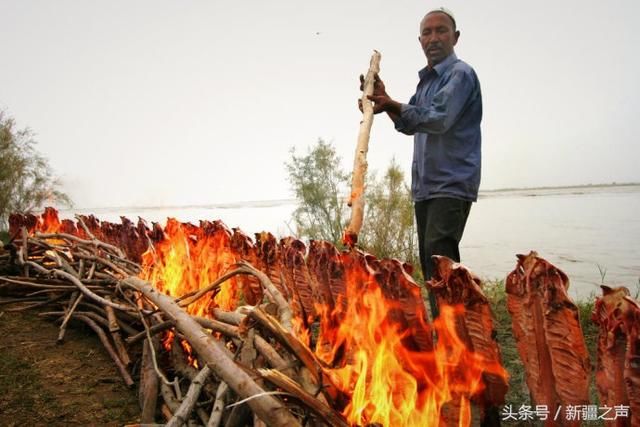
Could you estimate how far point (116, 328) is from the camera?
2883mm

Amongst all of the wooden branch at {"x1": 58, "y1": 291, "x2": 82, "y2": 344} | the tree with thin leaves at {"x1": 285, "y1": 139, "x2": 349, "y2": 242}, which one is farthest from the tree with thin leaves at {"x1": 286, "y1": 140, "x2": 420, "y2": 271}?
the wooden branch at {"x1": 58, "y1": 291, "x2": 82, "y2": 344}

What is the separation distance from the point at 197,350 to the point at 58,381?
149 cm

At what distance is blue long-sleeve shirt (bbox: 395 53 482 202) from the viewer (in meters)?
3.02

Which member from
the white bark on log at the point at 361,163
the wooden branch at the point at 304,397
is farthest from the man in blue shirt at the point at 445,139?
the wooden branch at the point at 304,397

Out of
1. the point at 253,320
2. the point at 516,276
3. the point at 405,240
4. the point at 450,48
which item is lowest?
the point at 405,240

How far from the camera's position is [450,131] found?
10.6ft

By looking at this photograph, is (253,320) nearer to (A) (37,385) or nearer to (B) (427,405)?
(B) (427,405)

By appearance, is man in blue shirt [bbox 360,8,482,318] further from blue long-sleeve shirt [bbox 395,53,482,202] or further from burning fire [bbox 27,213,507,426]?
burning fire [bbox 27,213,507,426]

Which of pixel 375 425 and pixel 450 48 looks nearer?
pixel 375 425

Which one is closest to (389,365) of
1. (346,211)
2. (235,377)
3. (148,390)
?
(235,377)

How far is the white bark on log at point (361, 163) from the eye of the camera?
3367mm

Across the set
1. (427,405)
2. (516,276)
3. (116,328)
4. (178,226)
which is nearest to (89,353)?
(116,328)

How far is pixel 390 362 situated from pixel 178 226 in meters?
3.34

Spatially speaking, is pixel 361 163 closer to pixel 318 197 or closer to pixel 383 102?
pixel 383 102
